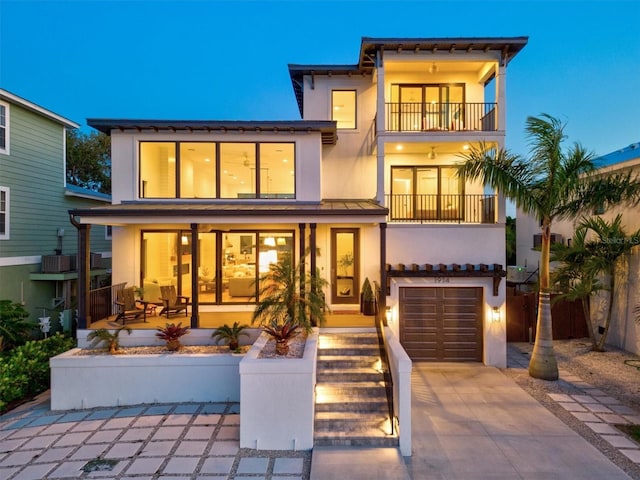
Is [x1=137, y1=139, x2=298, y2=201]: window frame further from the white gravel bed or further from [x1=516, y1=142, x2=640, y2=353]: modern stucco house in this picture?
[x1=516, y1=142, x2=640, y2=353]: modern stucco house

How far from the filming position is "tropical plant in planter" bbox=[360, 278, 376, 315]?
10172 mm

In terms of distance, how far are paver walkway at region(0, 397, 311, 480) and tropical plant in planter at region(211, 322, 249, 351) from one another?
139cm

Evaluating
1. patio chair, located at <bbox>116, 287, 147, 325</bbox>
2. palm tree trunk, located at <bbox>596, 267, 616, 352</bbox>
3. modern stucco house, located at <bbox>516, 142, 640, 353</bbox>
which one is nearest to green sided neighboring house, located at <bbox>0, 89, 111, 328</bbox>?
patio chair, located at <bbox>116, 287, 147, 325</bbox>

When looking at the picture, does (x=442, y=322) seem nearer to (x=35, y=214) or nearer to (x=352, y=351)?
(x=352, y=351)

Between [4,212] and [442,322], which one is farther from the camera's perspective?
[4,212]

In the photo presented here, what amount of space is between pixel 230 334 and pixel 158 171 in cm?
592

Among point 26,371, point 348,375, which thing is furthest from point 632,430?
point 26,371

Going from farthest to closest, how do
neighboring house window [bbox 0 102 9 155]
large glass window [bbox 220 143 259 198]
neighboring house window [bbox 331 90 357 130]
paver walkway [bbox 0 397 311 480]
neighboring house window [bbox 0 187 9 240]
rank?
neighboring house window [bbox 331 90 357 130] → neighboring house window [bbox 0 102 9 155] → neighboring house window [bbox 0 187 9 240] → large glass window [bbox 220 143 259 198] → paver walkway [bbox 0 397 311 480]

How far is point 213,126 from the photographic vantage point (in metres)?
10.7

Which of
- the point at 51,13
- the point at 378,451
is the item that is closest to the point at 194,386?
the point at 378,451

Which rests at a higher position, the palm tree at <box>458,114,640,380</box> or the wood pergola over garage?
the palm tree at <box>458,114,640,380</box>

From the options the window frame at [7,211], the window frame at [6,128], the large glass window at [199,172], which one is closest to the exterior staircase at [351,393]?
the large glass window at [199,172]

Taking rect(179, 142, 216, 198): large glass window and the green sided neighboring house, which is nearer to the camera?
rect(179, 142, 216, 198): large glass window

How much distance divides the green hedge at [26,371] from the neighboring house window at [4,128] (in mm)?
7095
